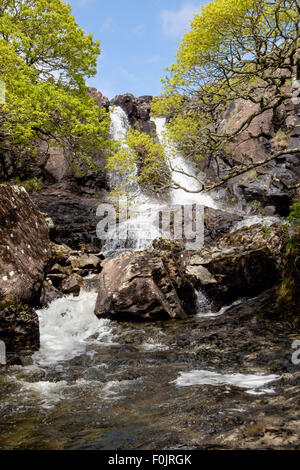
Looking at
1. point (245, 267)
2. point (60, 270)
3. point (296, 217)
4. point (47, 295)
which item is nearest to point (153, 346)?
point (296, 217)

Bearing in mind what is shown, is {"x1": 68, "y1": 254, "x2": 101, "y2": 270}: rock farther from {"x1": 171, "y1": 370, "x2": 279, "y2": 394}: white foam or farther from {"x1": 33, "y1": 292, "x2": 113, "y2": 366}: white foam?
{"x1": 171, "y1": 370, "x2": 279, "y2": 394}: white foam

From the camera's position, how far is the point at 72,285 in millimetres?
14328

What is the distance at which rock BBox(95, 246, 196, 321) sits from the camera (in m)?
10.4

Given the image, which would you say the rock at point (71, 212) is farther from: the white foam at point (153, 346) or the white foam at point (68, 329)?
the white foam at point (153, 346)

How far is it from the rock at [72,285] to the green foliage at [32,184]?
15.9 metres

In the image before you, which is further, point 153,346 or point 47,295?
point 47,295

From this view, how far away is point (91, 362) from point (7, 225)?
163 inches

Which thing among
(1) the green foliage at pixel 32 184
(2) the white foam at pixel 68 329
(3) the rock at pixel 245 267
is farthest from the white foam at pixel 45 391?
(1) the green foliage at pixel 32 184

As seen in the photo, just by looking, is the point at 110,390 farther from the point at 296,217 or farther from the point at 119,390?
the point at 296,217

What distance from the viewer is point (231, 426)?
11.0ft

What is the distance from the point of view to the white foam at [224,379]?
4996mm

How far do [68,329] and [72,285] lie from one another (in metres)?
4.33

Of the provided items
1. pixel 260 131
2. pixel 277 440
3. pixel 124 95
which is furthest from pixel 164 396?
pixel 124 95

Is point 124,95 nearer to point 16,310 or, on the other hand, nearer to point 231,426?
point 16,310
